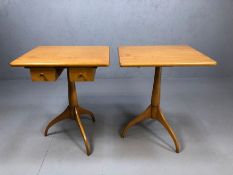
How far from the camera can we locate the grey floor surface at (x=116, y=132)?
1.73 metres

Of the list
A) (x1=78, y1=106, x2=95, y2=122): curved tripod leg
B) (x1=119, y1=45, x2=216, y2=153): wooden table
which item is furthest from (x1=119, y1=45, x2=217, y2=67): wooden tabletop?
(x1=78, y1=106, x2=95, y2=122): curved tripod leg

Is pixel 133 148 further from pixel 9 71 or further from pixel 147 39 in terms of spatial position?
pixel 9 71

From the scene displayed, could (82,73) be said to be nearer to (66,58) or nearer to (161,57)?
(66,58)

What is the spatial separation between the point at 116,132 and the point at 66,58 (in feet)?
2.85

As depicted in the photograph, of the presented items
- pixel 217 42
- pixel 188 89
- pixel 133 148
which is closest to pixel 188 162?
pixel 133 148

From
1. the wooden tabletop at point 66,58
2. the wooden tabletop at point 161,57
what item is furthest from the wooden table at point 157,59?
the wooden tabletop at point 66,58

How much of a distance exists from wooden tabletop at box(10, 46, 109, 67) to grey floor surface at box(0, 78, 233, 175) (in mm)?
745

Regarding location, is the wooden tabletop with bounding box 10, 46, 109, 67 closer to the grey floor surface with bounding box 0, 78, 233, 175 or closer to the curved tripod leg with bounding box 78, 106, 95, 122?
the curved tripod leg with bounding box 78, 106, 95, 122

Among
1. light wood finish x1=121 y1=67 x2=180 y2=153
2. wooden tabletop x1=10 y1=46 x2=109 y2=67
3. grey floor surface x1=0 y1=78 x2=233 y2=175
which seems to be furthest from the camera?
light wood finish x1=121 y1=67 x2=180 y2=153

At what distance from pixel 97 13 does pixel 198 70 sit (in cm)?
170

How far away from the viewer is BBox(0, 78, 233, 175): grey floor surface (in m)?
1.73

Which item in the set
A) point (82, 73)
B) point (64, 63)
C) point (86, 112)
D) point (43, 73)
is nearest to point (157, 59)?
point (82, 73)

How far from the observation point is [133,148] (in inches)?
75.6

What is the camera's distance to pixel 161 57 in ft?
5.49
